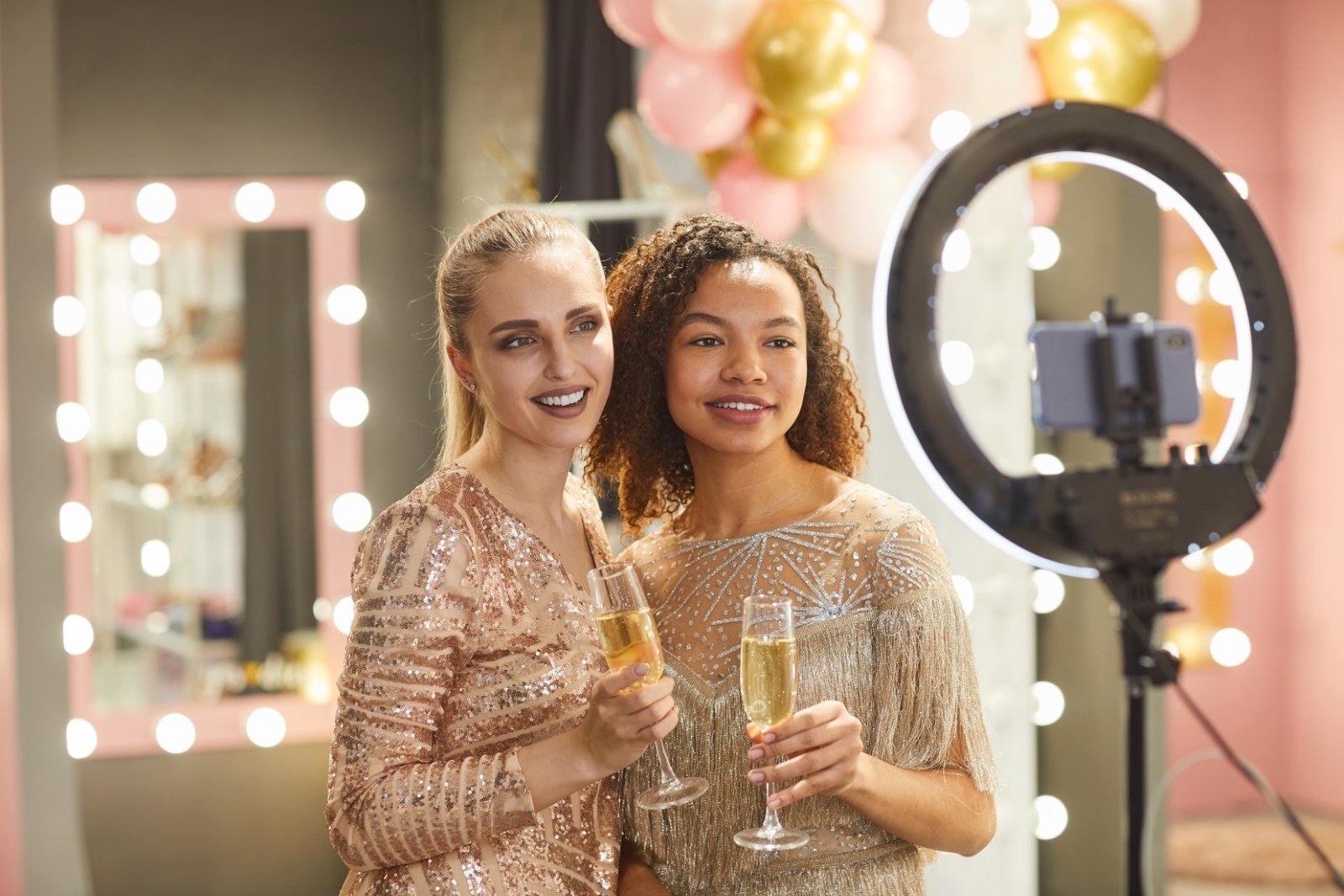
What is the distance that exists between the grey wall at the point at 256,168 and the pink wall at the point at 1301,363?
210 centimetres

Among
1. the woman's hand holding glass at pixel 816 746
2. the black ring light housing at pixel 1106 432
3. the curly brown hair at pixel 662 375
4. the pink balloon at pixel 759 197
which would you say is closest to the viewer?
the black ring light housing at pixel 1106 432

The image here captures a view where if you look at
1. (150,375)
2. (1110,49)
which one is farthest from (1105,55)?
(150,375)

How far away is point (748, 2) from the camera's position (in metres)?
2.70

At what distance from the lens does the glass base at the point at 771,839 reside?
54.9 inches

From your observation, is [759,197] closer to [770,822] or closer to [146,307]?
[770,822]

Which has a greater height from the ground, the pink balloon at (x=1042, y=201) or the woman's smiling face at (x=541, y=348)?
the pink balloon at (x=1042, y=201)

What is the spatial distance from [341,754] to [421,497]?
0.96 feet

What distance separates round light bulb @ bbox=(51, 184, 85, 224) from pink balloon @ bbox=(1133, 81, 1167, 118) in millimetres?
2738

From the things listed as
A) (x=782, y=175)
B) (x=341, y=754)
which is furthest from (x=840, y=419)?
(x=782, y=175)

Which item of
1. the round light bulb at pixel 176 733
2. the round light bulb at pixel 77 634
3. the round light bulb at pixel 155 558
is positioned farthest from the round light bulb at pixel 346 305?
the round light bulb at pixel 176 733

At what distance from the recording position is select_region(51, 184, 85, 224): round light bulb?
3.64m

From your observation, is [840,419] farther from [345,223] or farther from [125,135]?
[125,135]

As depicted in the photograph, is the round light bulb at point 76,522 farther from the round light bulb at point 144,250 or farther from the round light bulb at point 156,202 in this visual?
the round light bulb at point 156,202

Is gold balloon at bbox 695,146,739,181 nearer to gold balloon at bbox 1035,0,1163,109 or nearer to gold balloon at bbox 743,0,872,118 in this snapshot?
gold balloon at bbox 743,0,872,118
